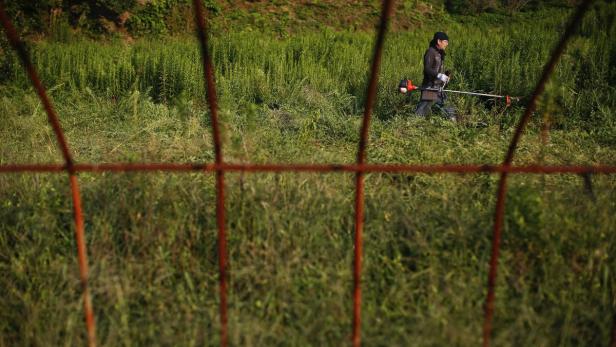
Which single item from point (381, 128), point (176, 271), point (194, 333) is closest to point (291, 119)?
point (381, 128)

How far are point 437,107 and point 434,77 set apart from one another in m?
0.35

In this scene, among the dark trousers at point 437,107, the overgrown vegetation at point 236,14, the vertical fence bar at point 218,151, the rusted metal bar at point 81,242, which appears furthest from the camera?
the overgrown vegetation at point 236,14

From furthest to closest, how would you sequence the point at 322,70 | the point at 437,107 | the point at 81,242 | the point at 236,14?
the point at 236,14 → the point at 322,70 → the point at 437,107 → the point at 81,242

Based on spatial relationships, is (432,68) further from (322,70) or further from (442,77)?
(322,70)

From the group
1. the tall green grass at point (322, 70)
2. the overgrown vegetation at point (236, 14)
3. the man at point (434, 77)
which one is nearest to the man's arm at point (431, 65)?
the man at point (434, 77)

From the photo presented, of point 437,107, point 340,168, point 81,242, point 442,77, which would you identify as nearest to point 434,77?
point 442,77

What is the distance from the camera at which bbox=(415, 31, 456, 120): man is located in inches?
217

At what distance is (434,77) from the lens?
18.2ft

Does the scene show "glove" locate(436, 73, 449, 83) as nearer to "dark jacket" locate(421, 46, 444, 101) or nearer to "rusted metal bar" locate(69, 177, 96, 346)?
"dark jacket" locate(421, 46, 444, 101)

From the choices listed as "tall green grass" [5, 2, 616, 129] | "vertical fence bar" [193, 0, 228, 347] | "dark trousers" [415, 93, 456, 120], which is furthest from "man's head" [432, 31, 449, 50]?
"vertical fence bar" [193, 0, 228, 347]

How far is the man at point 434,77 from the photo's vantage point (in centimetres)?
551

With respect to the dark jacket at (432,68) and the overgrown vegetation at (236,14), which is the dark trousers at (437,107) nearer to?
the dark jacket at (432,68)

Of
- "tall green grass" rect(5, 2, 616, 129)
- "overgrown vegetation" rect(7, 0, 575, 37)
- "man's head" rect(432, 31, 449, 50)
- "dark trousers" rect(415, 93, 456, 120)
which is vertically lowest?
"dark trousers" rect(415, 93, 456, 120)

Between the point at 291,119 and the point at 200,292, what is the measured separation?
3.28 meters
